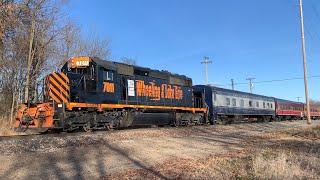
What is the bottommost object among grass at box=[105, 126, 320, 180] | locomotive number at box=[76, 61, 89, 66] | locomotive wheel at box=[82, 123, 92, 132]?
grass at box=[105, 126, 320, 180]

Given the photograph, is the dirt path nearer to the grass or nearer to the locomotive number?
the grass

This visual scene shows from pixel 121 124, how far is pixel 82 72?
3654 millimetres

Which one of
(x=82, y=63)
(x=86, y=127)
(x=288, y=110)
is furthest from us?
(x=288, y=110)

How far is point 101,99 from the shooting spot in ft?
60.7

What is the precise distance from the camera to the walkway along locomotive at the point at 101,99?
15987 millimetres

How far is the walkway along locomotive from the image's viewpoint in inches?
629

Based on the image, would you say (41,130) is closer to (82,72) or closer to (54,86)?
(54,86)

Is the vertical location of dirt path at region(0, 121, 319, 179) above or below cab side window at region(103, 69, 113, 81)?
below

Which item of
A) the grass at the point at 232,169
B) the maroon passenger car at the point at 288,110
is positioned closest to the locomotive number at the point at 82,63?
the grass at the point at 232,169

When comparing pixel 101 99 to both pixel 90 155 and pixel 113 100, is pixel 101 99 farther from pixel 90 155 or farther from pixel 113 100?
pixel 90 155

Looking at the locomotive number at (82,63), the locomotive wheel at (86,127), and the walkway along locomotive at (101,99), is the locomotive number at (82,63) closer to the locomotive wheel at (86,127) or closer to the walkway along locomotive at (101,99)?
the walkway along locomotive at (101,99)

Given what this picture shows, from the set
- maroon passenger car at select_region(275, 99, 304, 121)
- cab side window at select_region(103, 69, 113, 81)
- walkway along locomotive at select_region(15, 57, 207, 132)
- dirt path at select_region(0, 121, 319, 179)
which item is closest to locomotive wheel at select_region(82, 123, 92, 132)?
walkway along locomotive at select_region(15, 57, 207, 132)

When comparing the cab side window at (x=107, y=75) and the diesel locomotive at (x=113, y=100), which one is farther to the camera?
the cab side window at (x=107, y=75)

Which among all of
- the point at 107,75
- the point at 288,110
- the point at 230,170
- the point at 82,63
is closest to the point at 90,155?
the point at 230,170
